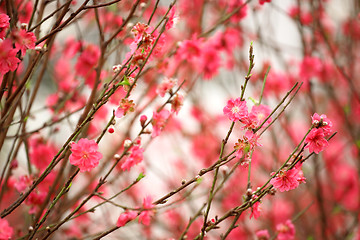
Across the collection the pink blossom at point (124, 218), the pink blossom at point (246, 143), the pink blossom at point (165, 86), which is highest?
the pink blossom at point (165, 86)

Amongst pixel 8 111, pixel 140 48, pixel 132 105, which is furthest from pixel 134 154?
pixel 8 111

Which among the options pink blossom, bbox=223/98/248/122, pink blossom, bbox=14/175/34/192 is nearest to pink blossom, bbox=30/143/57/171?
pink blossom, bbox=14/175/34/192

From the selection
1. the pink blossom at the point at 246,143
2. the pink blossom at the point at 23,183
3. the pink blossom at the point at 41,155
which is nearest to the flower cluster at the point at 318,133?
the pink blossom at the point at 246,143

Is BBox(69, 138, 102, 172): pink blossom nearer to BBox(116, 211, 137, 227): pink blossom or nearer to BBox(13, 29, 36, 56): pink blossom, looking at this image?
BBox(116, 211, 137, 227): pink blossom

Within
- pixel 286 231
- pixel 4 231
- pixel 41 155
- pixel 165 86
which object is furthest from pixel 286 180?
pixel 41 155

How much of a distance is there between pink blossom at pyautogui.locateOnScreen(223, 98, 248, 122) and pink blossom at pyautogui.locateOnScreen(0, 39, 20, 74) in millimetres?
688

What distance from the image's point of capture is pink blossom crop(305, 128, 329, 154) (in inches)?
49.8

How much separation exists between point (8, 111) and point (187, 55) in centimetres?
90

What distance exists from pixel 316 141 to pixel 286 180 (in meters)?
0.16

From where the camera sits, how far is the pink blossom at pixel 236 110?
1.32 metres

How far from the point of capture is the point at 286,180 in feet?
4.26

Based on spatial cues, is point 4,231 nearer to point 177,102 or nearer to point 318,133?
point 177,102

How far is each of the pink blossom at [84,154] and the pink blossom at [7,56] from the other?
0.31 m

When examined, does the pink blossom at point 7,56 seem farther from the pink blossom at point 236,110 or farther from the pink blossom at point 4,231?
the pink blossom at point 236,110
